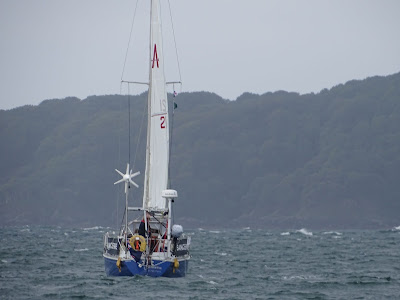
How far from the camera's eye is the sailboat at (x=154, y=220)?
1912 inches

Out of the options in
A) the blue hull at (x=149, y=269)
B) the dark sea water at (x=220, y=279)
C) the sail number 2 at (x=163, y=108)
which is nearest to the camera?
the dark sea water at (x=220, y=279)

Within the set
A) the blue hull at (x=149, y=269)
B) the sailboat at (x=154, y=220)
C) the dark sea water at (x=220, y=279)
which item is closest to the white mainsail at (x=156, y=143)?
the sailboat at (x=154, y=220)

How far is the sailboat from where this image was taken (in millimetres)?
48562

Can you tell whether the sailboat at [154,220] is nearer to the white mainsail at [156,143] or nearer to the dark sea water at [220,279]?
the white mainsail at [156,143]

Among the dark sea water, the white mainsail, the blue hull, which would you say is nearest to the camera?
the dark sea water

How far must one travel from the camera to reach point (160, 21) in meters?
53.5

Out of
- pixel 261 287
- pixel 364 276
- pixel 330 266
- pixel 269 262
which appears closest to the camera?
pixel 261 287

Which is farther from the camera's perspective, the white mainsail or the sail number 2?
the sail number 2

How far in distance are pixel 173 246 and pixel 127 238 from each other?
2445 millimetres

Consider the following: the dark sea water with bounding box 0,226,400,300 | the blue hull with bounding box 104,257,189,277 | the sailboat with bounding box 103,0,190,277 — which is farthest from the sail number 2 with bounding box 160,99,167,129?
the dark sea water with bounding box 0,226,400,300

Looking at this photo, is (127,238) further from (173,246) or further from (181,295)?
(181,295)

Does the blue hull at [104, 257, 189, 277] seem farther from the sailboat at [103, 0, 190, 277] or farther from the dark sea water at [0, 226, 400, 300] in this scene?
the dark sea water at [0, 226, 400, 300]

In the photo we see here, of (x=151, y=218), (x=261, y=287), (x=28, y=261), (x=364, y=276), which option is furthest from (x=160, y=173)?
(x=28, y=261)

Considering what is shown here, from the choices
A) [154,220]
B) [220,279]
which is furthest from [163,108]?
[220,279]
